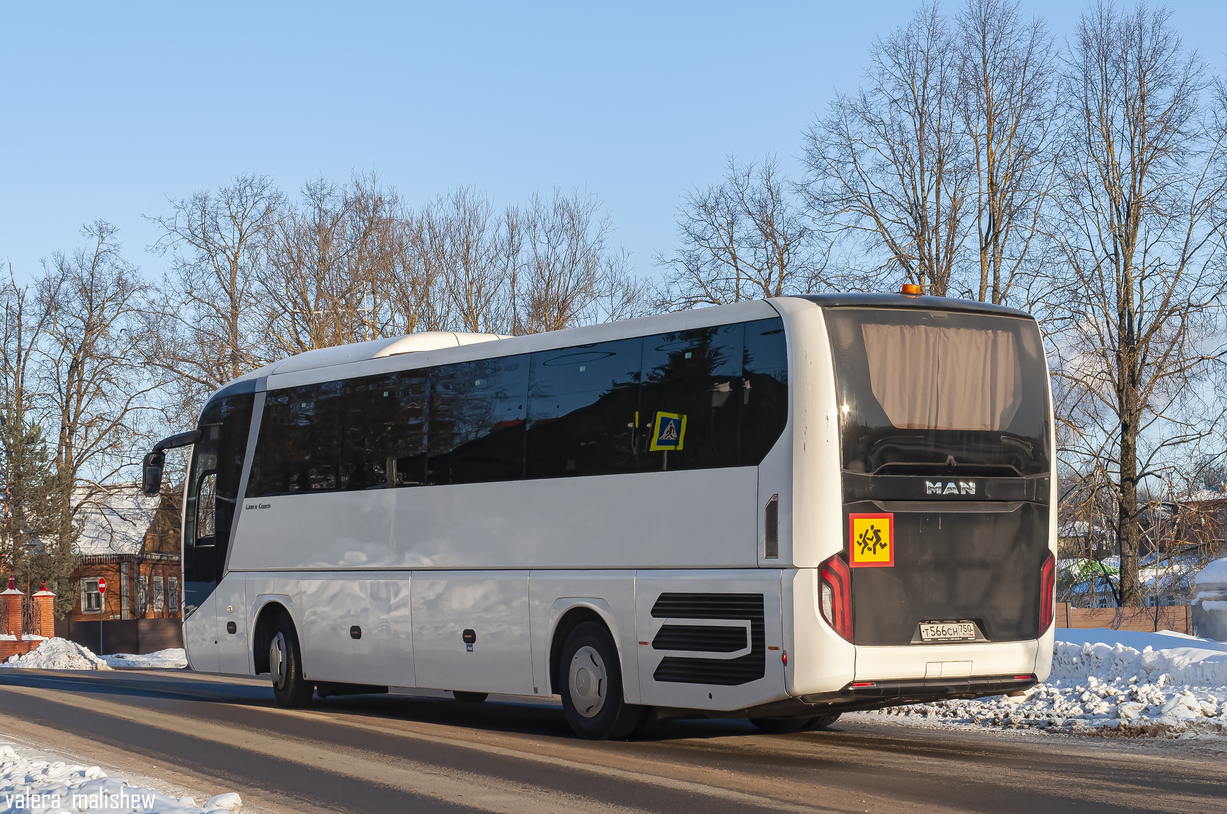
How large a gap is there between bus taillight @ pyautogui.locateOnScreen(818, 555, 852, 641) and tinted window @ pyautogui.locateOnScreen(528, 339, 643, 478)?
219cm

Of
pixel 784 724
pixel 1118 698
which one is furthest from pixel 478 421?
pixel 1118 698

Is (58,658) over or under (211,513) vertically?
under

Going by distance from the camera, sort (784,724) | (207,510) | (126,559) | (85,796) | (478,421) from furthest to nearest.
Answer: (126,559) < (207,510) < (478,421) < (784,724) < (85,796)

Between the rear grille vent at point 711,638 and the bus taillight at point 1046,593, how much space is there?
8.15 ft

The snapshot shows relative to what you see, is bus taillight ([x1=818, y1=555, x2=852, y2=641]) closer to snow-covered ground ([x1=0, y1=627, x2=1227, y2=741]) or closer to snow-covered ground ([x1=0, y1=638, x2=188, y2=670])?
snow-covered ground ([x1=0, y1=627, x2=1227, y2=741])

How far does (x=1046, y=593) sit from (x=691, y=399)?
332cm

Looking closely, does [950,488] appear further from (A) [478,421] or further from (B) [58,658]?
(B) [58,658]

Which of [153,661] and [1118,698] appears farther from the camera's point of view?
[153,661]

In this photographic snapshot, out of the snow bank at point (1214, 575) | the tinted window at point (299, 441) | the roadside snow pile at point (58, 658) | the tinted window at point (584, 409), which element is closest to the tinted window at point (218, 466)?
the tinted window at point (299, 441)

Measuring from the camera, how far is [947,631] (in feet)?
33.8

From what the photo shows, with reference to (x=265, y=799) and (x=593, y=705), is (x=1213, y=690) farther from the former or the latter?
(x=265, y=799)

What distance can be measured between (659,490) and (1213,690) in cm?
594

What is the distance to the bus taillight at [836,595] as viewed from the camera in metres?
9.78

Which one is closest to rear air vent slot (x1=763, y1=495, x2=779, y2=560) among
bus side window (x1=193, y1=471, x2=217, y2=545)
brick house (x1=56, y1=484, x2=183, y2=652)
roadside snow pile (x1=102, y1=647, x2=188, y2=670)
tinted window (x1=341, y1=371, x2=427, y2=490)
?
tinted window (x1=341, y1=371, x2=427, y2=490)
